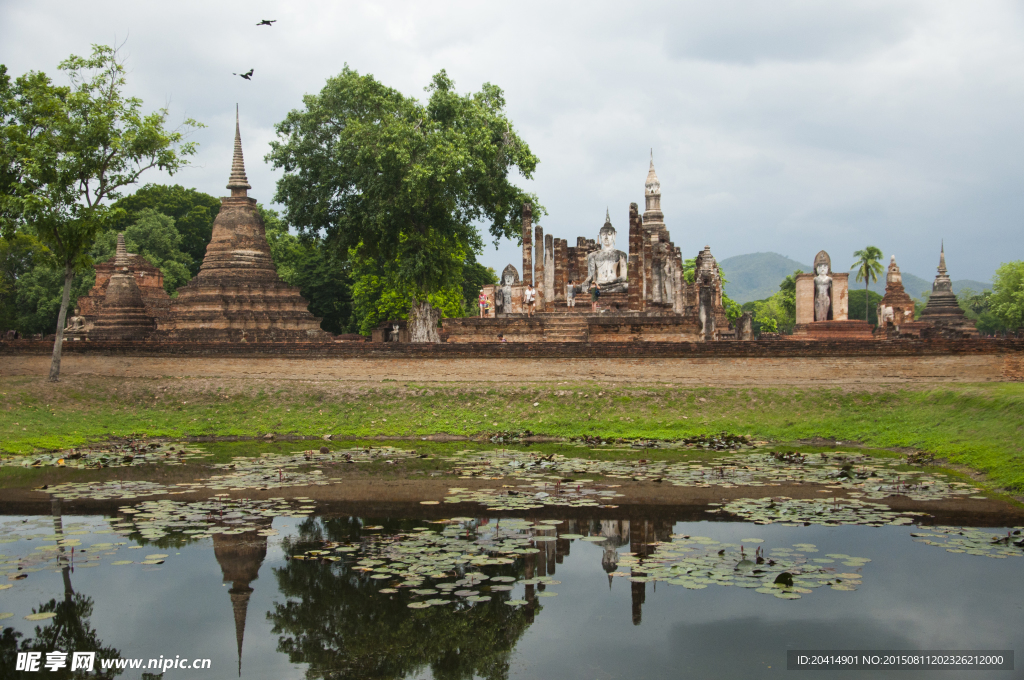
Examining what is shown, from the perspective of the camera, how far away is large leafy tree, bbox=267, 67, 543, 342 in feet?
93.6

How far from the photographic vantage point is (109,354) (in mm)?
23469

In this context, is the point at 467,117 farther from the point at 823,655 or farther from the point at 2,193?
the point at 823,655

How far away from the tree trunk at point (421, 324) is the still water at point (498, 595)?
21.3 m

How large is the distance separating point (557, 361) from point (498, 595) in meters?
13.9

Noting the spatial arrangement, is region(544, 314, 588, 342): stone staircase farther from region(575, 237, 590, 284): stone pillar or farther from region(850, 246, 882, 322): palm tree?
region(850, 246, 882, 322): palm tree

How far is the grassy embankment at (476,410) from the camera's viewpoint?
17750 mm

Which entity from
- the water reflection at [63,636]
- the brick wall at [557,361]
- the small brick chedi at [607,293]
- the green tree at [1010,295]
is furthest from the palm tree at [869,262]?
the water reflection at [63,636]

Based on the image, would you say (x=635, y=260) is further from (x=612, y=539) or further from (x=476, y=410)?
(x=612, y=539)

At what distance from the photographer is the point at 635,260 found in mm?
27328

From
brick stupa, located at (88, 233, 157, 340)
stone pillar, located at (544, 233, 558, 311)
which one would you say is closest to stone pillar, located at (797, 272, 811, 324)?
stone pillar, located at (544, 233, 558, 311)

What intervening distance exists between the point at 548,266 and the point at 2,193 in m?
17.4

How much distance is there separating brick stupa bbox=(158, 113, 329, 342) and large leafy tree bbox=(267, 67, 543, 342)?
1932 mm

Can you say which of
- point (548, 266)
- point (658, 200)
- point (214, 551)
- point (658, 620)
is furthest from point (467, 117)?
point (658, 620)

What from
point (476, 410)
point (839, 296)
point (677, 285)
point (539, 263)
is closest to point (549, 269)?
point (539, 263)
